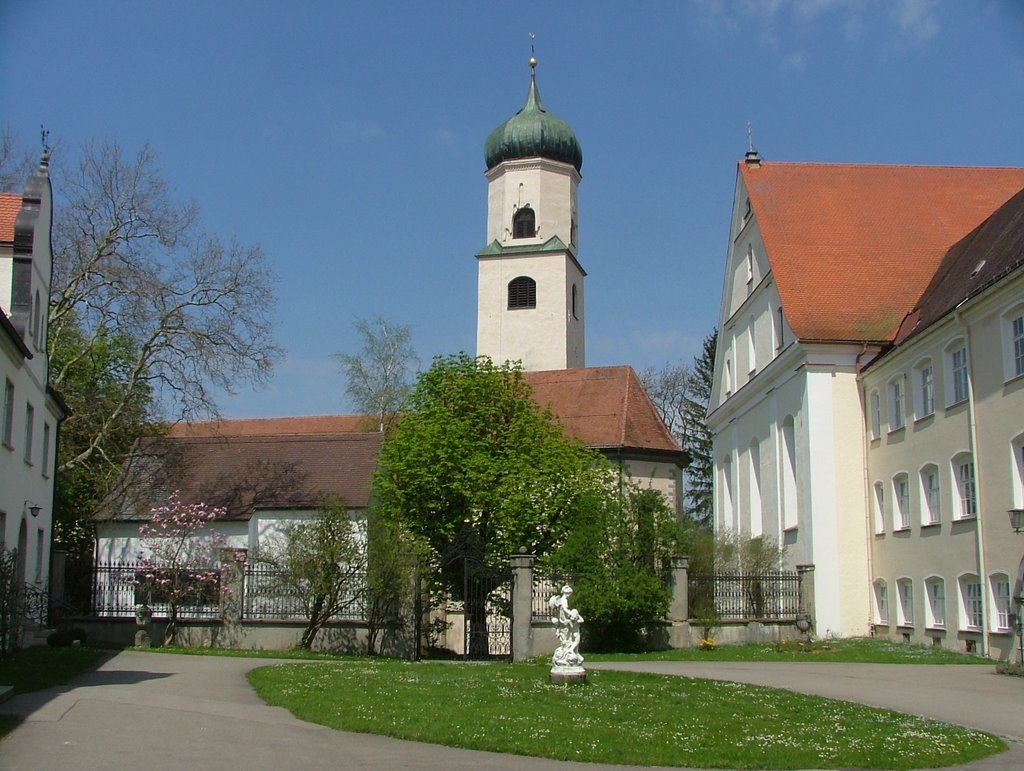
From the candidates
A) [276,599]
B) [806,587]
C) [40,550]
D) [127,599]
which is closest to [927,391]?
[806,587]

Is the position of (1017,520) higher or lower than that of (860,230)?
lower

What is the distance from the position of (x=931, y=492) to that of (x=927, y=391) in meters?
2.46

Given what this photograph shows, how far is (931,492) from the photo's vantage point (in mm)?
26625

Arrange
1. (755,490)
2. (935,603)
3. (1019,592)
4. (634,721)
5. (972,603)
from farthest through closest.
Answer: (755,490) → (935,603) → (972,603) → (1019,592) → (634,721)

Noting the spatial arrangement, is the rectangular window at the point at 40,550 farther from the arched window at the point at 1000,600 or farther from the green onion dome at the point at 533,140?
the green onion dome at the point at 533,140

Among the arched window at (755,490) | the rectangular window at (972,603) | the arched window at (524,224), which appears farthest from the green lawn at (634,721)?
the arched window at (524,224)

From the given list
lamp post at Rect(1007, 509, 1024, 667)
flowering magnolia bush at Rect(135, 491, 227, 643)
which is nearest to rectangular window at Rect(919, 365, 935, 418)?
lamp post at Rect(1007, 509, 1024, 667)

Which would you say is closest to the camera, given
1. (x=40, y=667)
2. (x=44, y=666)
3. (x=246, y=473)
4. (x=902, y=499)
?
(x=40, y=667)

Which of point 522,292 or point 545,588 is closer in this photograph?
point 545,588

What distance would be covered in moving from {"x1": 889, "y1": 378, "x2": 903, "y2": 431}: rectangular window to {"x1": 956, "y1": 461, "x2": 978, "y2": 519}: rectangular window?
344 centimetres

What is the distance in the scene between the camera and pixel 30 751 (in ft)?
32.2

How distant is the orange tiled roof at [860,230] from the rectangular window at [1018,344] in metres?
7.89

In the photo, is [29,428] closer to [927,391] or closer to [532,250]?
[927,391]

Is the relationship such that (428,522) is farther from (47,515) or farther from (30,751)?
(30,751)
